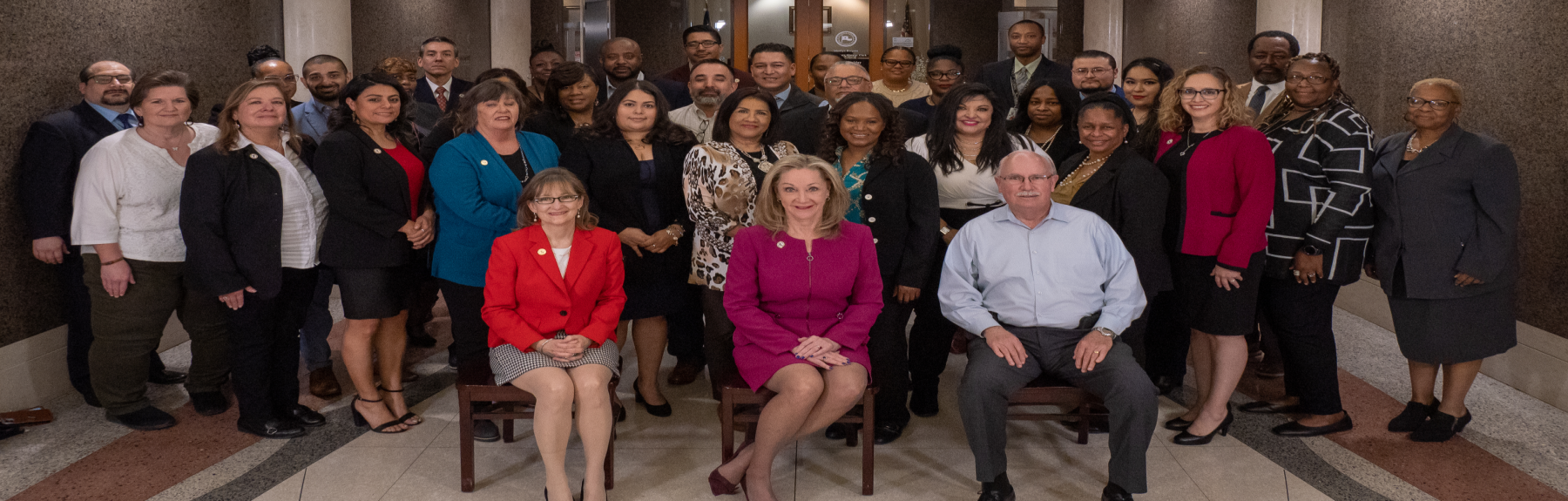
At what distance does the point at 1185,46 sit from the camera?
773cm

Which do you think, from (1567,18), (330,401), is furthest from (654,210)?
(1567,18)

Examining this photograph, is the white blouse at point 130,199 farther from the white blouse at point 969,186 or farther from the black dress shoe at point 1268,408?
the black dress shoe at point 1268,408

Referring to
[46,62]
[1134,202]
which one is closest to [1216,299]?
[1134,202]

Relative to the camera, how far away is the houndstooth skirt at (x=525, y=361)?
315 centimetres

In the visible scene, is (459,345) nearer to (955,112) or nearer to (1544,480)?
(955,112)

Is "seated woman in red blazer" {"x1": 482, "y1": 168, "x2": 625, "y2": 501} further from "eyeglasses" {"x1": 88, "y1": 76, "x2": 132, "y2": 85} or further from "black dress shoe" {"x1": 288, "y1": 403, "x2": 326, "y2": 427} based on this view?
"eyeglasses" {"x1": 88, "y1": 76, "x2": 132, "y2": 85}

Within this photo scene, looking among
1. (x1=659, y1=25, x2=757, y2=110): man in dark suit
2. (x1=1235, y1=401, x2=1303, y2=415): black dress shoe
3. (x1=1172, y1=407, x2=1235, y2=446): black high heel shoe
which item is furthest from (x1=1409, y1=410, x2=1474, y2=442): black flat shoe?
(x1=659, y1=25, x2=757, y2=110): man in dark suit

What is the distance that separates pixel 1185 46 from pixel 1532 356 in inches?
157

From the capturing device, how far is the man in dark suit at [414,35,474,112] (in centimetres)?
539

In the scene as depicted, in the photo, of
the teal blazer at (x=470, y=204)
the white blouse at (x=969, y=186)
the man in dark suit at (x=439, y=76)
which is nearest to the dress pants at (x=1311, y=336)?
the white blouse at (x=969, y=186)

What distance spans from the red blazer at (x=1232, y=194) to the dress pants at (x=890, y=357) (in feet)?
3.65

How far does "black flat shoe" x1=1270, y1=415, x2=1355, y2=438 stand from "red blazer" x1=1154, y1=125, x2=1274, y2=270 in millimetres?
736

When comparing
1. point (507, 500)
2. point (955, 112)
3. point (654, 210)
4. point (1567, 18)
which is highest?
point (1567, 18)

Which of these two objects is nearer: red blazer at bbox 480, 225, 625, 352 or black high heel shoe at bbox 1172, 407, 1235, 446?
red blazer at bbox 480, 225, 625, 352
